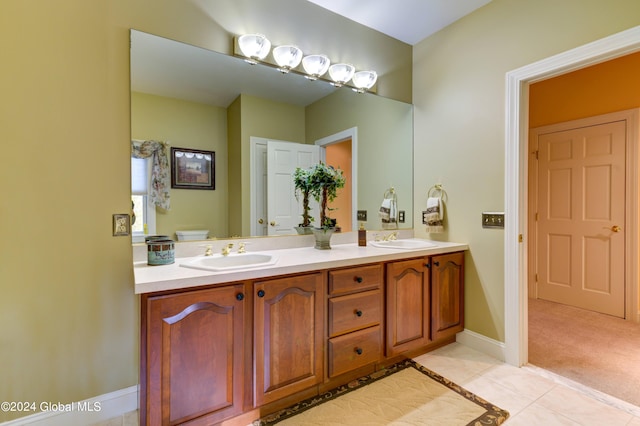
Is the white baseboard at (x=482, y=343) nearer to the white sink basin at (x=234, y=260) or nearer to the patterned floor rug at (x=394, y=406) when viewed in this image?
the patterned floor rug at (x=394, y=406)

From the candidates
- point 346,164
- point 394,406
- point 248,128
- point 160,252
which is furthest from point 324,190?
point 394,406

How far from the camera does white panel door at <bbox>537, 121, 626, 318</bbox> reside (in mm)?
2922

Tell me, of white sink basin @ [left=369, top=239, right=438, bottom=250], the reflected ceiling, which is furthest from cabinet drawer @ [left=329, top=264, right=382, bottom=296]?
the reflected ceiling

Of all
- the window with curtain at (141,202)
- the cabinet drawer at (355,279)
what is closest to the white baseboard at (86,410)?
the window with curtain at (141,202)

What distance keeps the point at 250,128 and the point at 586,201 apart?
3.51 meters

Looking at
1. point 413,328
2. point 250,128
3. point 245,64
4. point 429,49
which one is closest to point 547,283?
point 413,328

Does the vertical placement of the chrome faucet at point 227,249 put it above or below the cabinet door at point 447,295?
above

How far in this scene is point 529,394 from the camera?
69.2 inches

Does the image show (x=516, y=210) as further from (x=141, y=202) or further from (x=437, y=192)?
(x=141, y=202)

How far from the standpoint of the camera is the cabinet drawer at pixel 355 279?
1696mm

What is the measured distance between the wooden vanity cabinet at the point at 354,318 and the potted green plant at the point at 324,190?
428 mm

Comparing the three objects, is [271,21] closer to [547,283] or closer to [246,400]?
[246,400]

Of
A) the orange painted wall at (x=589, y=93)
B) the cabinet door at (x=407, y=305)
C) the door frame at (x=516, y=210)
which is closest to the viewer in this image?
the cabinet door at (x=407, y=305)

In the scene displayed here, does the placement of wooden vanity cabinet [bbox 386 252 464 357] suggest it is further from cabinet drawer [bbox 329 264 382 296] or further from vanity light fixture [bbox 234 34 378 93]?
vanity light fixture [bbox 234 34 378 93]
